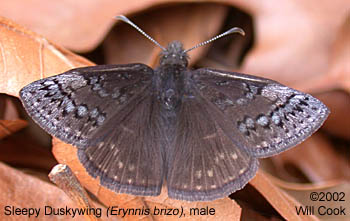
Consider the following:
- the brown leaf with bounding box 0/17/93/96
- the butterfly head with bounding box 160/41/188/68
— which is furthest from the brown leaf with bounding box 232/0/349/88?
the brown leaf with bounding box 0/17/93/96

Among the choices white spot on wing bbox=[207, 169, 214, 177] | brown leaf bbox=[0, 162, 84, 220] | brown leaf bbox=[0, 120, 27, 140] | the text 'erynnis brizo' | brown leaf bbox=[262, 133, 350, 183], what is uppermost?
the text 'erynnis brizo'

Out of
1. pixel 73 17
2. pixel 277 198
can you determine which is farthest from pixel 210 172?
pixel 73 17

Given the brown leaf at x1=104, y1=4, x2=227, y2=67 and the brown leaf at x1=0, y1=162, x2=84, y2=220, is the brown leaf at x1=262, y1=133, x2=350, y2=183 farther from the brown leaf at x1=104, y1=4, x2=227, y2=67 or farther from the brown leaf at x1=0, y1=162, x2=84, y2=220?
the brown leaf at x1=0, y1=162, x2=84, y2=220

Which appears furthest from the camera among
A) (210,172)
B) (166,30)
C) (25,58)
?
(166,30)

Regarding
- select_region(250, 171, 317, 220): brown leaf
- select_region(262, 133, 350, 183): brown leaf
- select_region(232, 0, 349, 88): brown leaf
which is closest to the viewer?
select_region(250, 171, 317, 220): brown leaf

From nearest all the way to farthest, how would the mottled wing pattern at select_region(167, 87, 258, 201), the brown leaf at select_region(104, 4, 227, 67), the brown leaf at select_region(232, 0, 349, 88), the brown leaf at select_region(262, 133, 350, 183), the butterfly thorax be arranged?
the mottled wing pattern at select_region(167, 87, 258, 201)
the butterfly thorax
the brown leaf at select_region(262, 133, 350, 183)
the brown leaf at select_region(232, 0, 349, 88)
the brown leaf at select_region(104, 4, 227, 67)

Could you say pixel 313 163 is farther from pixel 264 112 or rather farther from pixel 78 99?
pixel 78 99

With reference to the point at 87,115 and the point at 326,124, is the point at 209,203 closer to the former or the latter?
the point at 87,115
